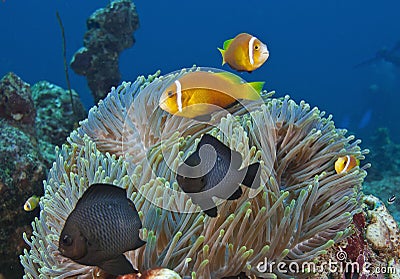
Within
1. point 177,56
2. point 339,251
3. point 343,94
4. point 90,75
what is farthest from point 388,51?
point 177,56

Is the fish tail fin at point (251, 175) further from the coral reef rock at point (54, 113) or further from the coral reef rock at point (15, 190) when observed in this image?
the coral reef rock at point (54, 113)

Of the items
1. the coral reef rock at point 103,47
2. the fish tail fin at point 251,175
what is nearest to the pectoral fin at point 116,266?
the fish tail fin at point 251,175

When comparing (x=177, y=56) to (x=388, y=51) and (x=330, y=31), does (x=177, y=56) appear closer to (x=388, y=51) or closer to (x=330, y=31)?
(x=330, y=31)

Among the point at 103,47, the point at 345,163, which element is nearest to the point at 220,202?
the point at 345,163

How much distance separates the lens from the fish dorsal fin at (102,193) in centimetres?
152

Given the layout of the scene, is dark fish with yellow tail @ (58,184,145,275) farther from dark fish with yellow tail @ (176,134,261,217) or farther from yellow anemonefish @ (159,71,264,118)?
yellow anemonefish @ (159,71,264,118)

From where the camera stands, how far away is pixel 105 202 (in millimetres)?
1506

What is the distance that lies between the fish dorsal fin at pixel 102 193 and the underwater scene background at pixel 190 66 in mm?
390

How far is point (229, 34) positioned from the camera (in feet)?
289

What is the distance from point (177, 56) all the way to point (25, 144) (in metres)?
85.8

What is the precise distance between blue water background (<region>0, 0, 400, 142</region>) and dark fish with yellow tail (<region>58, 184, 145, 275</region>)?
67997mm

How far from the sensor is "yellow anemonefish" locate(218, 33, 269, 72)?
9.30 ft

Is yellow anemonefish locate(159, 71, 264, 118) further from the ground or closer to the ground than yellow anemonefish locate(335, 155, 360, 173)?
further from the ground

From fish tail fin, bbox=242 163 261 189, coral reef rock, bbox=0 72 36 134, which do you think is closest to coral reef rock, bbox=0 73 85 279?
coral reef rock, bbox=0 72 36 134
